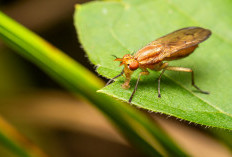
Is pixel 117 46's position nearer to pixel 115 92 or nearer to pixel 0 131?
pixel 115 92

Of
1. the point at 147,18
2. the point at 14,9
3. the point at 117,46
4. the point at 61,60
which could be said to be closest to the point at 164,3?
the point at 147,18

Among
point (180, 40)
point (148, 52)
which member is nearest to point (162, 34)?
point (180, 40)

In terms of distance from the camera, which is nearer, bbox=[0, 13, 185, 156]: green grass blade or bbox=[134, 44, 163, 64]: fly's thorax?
bbox=[0, 13, 185, 156]: green grass blade

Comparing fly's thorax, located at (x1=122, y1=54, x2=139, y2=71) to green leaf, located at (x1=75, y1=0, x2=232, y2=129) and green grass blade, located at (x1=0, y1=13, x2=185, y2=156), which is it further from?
green grass blade, located at (x1=0, y1=13, x2=185, y2=156)

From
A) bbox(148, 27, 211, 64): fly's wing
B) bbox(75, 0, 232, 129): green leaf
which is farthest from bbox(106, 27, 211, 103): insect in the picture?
bbox(75, 0, 232, 129): green leaf

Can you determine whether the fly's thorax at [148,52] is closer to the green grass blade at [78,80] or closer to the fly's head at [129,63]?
the fly's head at [129,63]

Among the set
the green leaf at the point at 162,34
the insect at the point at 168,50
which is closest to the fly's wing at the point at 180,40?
the insect at the point at 168,50
